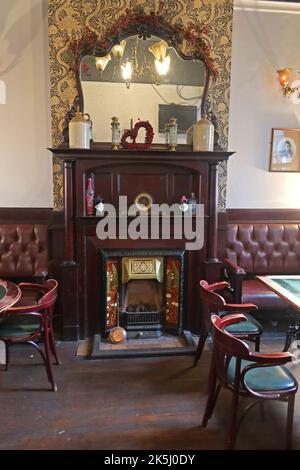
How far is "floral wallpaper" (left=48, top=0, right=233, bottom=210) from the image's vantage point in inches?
133

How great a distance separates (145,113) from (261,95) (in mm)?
1304

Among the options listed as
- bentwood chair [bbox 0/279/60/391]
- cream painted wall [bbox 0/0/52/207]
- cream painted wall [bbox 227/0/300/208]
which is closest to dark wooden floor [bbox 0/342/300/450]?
bentwood chair [bbox 0/279/60/391]

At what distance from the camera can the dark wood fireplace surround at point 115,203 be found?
332 cm

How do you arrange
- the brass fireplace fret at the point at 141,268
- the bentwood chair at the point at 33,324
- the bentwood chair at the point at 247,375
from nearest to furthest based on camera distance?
1. the bentwood chair at the point at 247,375
2. the bentwood chair at the point at 33,324
3. the brass fireplace fret at the point at 141,268

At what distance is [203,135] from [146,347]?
2.03 m

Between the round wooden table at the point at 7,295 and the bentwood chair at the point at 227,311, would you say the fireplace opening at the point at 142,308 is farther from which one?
the round wooden table at the point at 7,295

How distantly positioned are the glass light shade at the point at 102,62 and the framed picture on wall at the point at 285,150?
1.87m

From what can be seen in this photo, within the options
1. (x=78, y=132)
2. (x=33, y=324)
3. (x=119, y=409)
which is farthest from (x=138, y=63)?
(x=119, y=409)

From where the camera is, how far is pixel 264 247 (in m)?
3.91

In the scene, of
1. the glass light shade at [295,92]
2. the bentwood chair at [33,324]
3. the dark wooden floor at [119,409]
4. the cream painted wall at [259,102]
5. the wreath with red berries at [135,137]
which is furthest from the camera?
the glass light shade at [295,92]

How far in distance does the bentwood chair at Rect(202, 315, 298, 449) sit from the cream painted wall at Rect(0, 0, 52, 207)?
2.40 metres

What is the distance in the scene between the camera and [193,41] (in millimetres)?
3443

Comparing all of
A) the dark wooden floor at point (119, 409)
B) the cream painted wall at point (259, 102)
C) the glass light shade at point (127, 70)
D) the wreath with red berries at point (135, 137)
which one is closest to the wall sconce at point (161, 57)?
the glass light shade at point (127, 70)

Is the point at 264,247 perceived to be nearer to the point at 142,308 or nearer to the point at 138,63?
the point at 142,308
